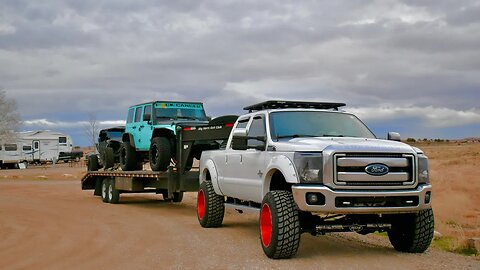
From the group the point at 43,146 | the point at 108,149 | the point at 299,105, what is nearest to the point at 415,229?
the point at 299,105

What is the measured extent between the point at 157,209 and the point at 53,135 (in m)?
45.6

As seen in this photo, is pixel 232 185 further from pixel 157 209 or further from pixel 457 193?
pixel 457 193

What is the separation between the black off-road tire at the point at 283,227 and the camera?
7941mm

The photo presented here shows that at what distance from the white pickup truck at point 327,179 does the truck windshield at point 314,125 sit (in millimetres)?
15

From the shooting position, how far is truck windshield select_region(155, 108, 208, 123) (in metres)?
16.4

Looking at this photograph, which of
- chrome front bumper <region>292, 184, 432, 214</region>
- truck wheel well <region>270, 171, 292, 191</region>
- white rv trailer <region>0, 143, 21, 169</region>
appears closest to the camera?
chrome front bumper <region>292, 184, 432, 214</region>

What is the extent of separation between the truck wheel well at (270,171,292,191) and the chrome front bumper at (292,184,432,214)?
2.99 feet

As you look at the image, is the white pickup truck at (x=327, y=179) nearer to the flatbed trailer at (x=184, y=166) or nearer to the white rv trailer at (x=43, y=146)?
the flatbed trailer at (x=184, y=166)

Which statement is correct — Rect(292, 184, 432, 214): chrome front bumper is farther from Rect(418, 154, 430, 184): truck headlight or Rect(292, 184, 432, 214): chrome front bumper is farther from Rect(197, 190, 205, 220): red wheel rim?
Rect(197, 190, 205, 220): red wheel rim

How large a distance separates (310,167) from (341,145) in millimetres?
499

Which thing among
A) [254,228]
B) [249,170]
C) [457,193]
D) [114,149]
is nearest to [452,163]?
[457,193]

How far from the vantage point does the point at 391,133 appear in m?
9.19

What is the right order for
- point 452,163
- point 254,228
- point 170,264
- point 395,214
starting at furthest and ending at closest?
point 452,163
point 254,228
point 395,214
point 170,264

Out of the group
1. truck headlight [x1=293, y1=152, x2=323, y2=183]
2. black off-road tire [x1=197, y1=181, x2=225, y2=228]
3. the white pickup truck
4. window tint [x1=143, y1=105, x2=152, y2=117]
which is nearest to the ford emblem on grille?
the white pickup truck
